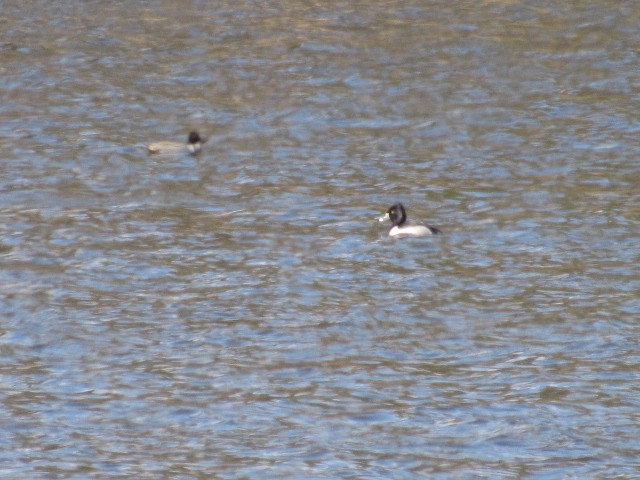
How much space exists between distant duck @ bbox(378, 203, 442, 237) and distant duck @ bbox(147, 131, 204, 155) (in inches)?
156

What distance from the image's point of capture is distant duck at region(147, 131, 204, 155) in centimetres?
1866

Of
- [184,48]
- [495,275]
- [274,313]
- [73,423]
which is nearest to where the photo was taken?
[73,423]

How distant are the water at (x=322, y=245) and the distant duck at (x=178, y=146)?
0.18 meters

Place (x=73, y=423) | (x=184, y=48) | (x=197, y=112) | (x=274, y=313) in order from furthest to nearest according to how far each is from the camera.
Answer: (x=184, y=48) < (x=197, y=112) < (x=274, y=313) < (x=73, y=423)

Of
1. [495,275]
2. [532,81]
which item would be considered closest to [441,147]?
[532,81]

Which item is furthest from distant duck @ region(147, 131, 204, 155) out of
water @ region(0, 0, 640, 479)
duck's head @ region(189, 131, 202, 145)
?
water @ region(0, 0, 640, 479)

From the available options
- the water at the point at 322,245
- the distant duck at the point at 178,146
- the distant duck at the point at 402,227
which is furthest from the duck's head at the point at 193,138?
the distant duck at the point at 402,227

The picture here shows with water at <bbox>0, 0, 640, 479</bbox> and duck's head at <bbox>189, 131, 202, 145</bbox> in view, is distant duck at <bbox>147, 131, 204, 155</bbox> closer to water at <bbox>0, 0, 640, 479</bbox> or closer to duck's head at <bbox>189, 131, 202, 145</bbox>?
duck's head at <bbox>189, 131, 202, 145</bbox>

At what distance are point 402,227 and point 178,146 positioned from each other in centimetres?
445

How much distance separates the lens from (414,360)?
11859 mm

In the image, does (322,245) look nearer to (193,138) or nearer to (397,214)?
(397,214)

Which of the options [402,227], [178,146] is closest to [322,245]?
[402,227]

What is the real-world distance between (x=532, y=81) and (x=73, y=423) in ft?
41.3

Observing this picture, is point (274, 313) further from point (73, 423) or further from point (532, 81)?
point (532, 81)
